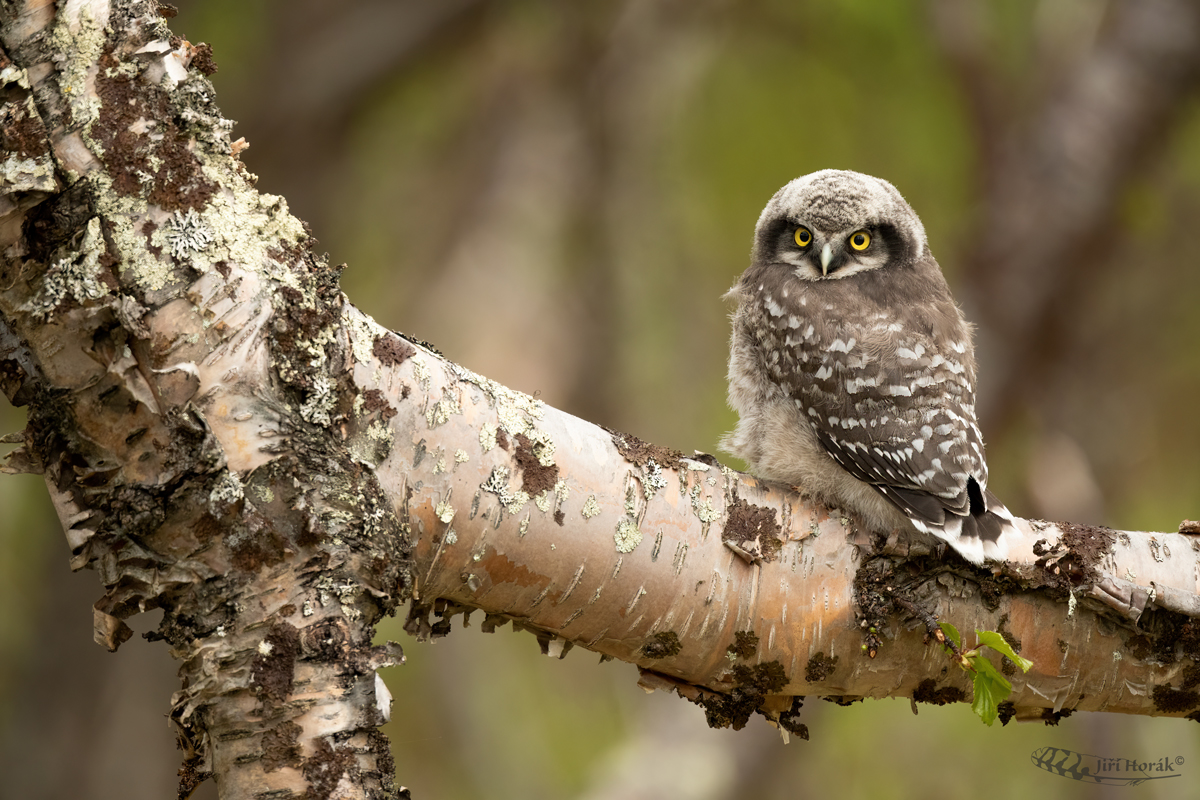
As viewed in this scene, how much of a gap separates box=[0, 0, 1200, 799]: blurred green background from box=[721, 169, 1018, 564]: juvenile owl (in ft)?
9.50

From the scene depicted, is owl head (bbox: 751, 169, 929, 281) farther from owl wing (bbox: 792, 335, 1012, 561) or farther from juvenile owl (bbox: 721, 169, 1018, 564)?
owl wing (bbox: 792, 335, 1012, 561)

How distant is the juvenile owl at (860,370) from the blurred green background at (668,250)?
2.89 metres

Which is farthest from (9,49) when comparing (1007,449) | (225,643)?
(1007,449)

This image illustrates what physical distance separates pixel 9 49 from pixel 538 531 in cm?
136

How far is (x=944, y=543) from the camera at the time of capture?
8.20ft

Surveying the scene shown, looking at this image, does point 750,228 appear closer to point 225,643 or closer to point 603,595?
point 603,595

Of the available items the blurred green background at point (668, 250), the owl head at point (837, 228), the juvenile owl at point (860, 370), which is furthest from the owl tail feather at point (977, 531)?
the blurred green background at point (668, 250)

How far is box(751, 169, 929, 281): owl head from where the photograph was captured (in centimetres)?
353

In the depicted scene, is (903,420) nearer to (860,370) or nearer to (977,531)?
(860,370)

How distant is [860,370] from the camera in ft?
10.1

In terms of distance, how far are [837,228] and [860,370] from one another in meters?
0.71

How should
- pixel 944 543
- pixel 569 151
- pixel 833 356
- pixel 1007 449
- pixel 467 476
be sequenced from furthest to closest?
pixel 569 151 < pixel 1007 449 < pixel 833 356 < pixel 944 543 < pixel 467 476

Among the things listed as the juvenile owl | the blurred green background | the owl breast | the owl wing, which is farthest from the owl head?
the blurred green background

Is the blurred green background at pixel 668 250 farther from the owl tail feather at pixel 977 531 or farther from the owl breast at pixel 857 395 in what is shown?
the owl tail feather at pixel 977 531
